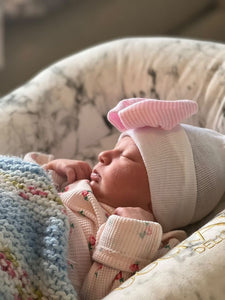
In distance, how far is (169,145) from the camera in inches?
40.7

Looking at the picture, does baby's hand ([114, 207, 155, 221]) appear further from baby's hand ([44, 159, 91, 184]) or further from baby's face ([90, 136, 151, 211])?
baby's hand ([44, 159, 91, 184])

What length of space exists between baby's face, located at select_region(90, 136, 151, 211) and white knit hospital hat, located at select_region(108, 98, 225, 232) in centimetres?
2

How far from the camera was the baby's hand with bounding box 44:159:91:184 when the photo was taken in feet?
3.59

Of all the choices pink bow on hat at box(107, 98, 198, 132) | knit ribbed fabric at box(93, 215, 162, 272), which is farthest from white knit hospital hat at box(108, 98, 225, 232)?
knit ribbed fabric at box(93, 215, 162, 272)

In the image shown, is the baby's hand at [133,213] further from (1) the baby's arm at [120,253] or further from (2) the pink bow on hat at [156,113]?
(2) the pink bow on hat at [156,113]

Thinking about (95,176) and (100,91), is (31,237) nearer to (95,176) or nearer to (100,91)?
(95,176)

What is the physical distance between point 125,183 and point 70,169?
0.42ft

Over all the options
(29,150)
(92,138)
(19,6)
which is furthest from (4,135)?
(19,6)

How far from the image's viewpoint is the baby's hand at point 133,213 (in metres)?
0.97

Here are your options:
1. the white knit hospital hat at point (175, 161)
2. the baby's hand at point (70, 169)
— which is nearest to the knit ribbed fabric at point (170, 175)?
the white knit hospital hat at point (175, 161)

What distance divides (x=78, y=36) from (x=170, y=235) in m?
1.22

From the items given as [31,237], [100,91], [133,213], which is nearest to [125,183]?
[133,213]

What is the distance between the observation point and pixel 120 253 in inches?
35.9

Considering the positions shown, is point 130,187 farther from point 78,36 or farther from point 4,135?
point 78,36
